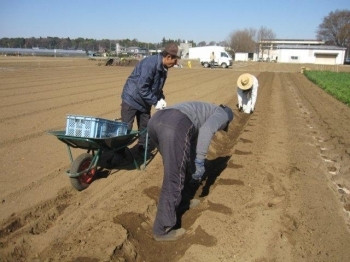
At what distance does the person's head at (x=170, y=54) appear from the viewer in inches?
152

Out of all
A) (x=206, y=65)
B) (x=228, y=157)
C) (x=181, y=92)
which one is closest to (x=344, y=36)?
(x=206, y=65)

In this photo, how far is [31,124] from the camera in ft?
23.9

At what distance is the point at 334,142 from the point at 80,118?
550 cm

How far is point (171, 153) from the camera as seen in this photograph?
2984 mm

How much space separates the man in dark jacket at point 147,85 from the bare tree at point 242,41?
90.2m

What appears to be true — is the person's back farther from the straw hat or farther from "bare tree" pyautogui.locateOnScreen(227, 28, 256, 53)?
"bare tree" pyautogui.locateOnScreen(227, 28, 256, 53)

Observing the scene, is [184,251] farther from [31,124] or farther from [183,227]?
[31,124]

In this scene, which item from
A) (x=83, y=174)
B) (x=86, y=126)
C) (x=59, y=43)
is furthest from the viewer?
(x=59, y=43)

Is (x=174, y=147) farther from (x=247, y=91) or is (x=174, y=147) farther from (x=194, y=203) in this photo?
(x=247, y=91)

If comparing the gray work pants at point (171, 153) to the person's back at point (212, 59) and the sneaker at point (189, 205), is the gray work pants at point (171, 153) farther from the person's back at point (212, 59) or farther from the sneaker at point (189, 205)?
the person's back at point (212, 59)

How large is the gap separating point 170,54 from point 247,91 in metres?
5.61

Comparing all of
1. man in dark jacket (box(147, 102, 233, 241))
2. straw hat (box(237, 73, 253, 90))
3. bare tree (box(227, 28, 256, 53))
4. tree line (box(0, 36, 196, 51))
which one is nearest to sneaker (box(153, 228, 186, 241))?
man in dark jacket (box(147, 102, 233, 241))

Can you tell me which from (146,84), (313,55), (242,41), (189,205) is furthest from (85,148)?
(242,41)

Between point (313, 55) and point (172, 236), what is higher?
point (313, 55)
